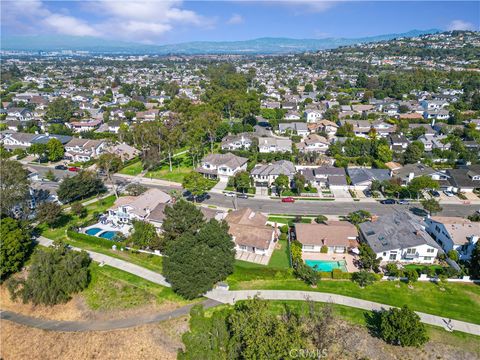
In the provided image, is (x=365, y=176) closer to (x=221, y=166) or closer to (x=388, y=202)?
Result: (x=388, y=202)

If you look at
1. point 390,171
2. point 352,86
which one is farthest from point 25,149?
point 352,86

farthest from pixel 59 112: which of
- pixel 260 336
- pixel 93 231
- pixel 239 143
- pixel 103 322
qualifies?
pixel 260 336

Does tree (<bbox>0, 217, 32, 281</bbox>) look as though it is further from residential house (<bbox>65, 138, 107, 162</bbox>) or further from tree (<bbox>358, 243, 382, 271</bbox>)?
residential house (<bbox>65, 138, 107, 162</bbox>)

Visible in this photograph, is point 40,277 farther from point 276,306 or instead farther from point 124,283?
point 276,306

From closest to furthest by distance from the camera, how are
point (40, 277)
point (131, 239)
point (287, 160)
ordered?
point (40, 277) → point (131, 239) → point (287, 160)

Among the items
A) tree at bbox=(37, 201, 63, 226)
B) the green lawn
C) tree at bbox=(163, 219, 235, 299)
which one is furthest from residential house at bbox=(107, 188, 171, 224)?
the green lawn

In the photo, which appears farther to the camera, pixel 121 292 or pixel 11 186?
pixel 11 186
